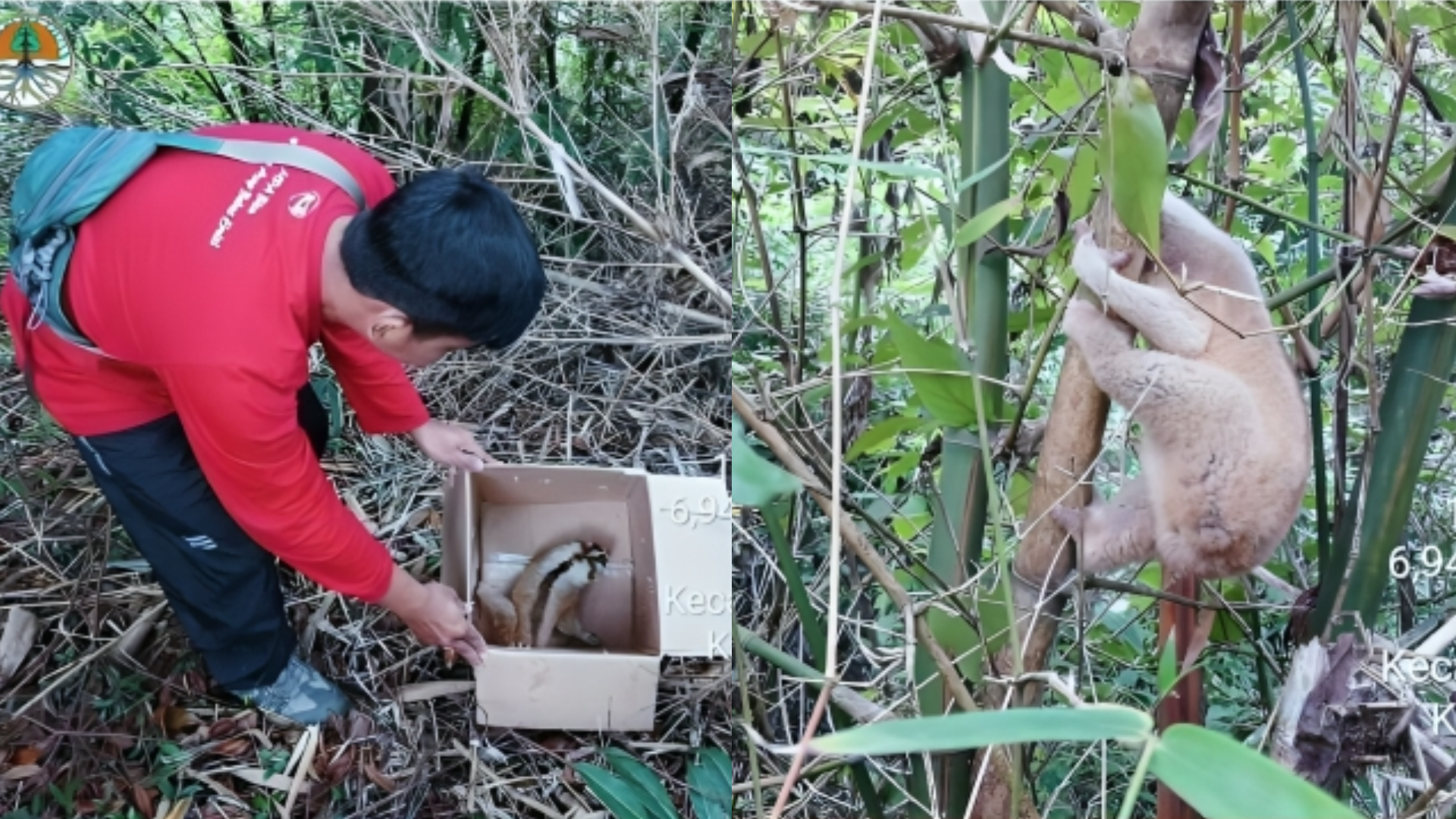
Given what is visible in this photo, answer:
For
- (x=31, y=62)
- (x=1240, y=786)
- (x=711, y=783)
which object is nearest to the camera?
(x=1240, y=786)

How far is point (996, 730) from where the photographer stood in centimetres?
46

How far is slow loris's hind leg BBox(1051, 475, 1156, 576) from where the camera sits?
91cm

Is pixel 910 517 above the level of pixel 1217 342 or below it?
below

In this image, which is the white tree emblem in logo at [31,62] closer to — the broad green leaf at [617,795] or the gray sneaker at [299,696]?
the gray sneaker at [299,696]

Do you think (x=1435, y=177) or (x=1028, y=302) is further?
(x=1028, y=302)

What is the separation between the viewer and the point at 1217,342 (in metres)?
0.98

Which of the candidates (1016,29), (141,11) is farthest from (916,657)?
(141,11)

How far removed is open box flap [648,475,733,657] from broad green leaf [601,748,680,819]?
0.11 metres

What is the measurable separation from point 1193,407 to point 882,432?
266mm

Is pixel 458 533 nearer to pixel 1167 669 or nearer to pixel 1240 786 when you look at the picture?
pixel 1167 669

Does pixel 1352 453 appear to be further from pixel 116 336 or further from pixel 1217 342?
pixel 116 336

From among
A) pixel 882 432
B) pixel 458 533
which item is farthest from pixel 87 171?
pixel 882 432

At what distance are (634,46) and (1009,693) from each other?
0.60 meters

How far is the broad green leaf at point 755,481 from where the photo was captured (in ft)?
2.50
